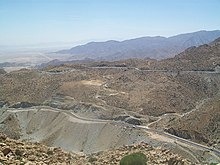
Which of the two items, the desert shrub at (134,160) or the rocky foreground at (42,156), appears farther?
the desert shrub at (134,160)

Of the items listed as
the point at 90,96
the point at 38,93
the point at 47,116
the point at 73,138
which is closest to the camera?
the point at 73,138

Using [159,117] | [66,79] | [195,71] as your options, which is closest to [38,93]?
[66,79]

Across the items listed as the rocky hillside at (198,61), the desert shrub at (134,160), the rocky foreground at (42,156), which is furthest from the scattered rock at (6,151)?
the rocky hillside at (198,61)

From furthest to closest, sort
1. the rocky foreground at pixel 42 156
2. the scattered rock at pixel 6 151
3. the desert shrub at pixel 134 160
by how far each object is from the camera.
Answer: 1. the desert shrub at pixel 134 160
2. the scattered rock at pixel 6 151
3. the rocky foreground at pixel 42 156

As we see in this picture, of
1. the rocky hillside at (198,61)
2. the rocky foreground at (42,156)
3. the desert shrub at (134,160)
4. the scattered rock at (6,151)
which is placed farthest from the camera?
the rocky hillside at (198,61)

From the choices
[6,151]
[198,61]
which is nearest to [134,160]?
[6,151]

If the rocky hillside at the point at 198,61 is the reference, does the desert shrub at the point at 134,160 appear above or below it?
below

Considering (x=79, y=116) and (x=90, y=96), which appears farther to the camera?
(x=90, y=96)

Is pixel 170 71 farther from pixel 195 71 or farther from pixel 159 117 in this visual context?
pixel 159 117

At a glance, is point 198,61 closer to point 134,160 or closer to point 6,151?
point 134,160

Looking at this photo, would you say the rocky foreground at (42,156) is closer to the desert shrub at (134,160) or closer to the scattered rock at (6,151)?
the scattered rock at (6,151)

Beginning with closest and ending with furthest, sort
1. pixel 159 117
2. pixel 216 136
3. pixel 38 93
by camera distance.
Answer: pixel 216 136 < pixel 159 117 < pixel 38 93
